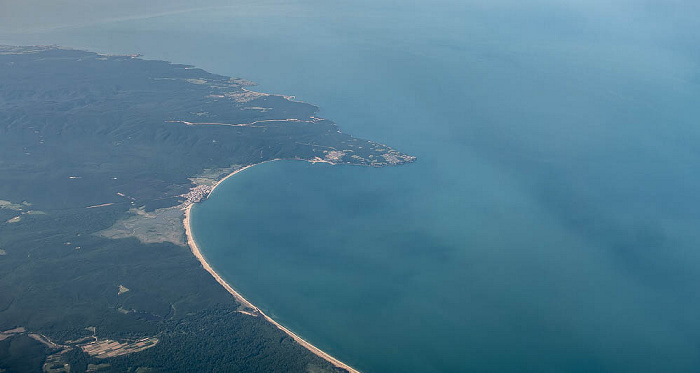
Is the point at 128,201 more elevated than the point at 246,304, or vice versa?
the point at 128,201

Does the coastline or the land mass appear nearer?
the land mass

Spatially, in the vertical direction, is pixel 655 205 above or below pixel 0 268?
above

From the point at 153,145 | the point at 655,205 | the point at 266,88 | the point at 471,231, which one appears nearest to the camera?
the point at 471,231

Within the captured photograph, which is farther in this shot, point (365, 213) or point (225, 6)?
point (225, 6)

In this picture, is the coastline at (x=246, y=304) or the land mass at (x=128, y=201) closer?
the land mass at (x=128, y=201)

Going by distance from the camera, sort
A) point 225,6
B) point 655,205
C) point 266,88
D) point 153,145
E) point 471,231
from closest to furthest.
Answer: point 471,231
point 655,205
point 153,145
point 266,88
point 225,6

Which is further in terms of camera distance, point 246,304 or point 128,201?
point 128,201

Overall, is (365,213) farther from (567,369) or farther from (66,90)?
(66,90)

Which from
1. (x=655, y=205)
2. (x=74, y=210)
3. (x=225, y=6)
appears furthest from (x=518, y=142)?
(x=225, y=6)
